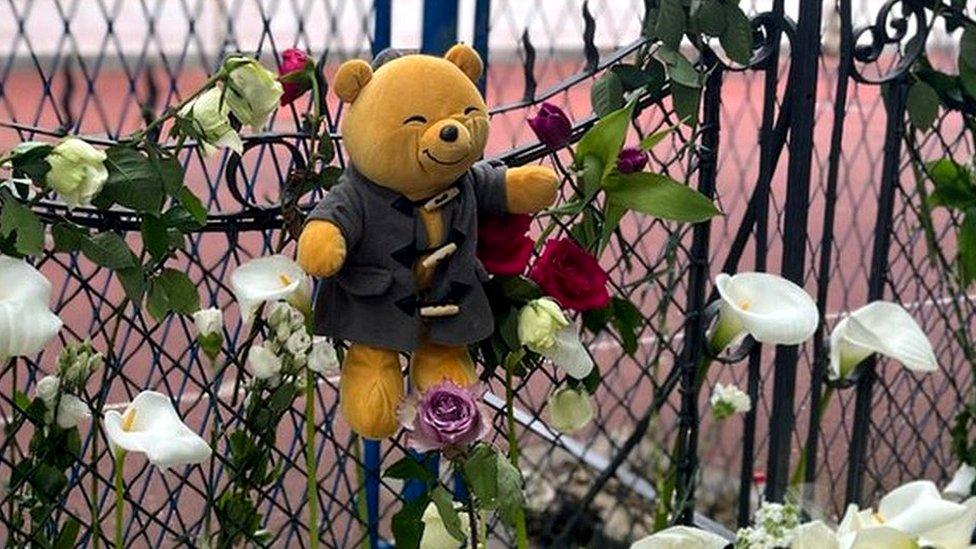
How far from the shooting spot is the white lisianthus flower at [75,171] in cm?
98

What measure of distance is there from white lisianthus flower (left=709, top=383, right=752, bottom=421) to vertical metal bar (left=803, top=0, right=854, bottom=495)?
0.08m

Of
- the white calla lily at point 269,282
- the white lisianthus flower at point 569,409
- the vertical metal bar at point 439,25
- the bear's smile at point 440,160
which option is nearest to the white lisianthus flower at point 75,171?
the white calla lily at point 269,282

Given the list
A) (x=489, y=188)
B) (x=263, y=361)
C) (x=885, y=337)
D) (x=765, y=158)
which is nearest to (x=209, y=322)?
(x=263, y=361)

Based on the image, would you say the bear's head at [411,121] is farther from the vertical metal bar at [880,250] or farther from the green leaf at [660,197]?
the vertical metal bar at [880,250]

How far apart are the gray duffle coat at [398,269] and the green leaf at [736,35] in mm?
295

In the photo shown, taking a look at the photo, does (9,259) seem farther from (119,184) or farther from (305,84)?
(305,84)

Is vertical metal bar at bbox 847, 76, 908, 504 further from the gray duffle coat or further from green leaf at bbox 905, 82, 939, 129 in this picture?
the gray duffle coat

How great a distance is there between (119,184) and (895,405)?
107cm

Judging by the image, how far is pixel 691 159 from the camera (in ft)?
4.49

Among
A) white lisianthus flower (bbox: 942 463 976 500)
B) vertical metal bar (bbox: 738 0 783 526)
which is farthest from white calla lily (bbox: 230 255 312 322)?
white lisianthus flower (bbox: 942 463 976 500)

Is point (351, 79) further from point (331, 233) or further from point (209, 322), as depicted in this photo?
point (209, 322)

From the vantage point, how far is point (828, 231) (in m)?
1.47

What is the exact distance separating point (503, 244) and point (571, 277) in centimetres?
7

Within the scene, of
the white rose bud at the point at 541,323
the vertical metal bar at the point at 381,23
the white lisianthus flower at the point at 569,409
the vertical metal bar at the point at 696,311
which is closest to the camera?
the white rose bud at the point at 541,323
